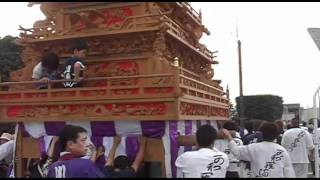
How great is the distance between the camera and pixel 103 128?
563cm

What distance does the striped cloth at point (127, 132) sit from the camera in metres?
5.23

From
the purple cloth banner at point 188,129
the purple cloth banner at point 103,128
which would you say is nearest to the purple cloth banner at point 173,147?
the purple cloth banner at point 188,129

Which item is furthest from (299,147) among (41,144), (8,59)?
(8,59)

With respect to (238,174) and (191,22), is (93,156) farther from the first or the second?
(191,22)

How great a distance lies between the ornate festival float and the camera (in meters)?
5.27

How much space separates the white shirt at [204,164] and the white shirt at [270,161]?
88 centimetres

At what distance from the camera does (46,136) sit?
19.7 ft

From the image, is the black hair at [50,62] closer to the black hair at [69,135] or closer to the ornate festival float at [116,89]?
the ornate festival float at [116,89]

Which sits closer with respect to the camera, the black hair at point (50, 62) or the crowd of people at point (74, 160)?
the crowd of people at point (74, 160)

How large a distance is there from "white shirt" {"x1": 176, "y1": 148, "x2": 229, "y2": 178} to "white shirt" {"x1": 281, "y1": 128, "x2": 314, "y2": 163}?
13.8ft

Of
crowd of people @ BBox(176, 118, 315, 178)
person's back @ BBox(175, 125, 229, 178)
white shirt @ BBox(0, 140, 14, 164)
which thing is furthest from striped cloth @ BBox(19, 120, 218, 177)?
person's back @ BBox(175, 125, 229, 178)

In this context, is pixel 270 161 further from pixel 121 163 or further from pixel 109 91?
pixel 109 91

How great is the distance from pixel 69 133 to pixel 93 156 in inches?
88.8

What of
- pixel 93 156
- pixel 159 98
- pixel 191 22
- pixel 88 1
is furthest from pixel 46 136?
pixel 191 22
